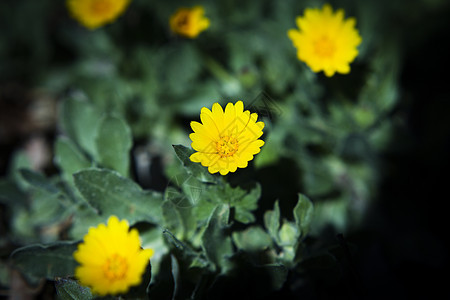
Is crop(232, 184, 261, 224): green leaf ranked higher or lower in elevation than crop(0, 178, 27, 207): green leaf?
lower

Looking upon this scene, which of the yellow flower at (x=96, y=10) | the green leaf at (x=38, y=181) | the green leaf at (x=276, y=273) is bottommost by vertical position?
the green leaf at (x=276, y=273)

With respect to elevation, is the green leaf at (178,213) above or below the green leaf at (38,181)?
below

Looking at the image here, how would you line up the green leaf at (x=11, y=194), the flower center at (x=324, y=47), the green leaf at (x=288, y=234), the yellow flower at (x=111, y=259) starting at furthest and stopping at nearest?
1. the green leaf at (x=11, y=194)
2. the flower center at (x=324, y=47)
3. the green leaf at (x=288, y=234)
4. the yellow flower at (x=111, y=259)

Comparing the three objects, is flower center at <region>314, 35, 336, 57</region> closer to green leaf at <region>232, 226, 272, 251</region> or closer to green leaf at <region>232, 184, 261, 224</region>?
green leaf at <region>232, 184, 261, 224</region>

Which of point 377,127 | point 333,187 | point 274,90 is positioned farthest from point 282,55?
point 333,187

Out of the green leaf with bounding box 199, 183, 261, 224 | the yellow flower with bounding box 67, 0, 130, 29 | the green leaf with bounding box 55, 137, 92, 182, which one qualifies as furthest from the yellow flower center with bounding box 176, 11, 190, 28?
the green leaf with bounding box 199, 183, 261, 224

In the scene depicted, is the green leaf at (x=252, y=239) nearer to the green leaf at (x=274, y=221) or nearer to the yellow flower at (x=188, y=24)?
the green leaf at (x=274, y=221)

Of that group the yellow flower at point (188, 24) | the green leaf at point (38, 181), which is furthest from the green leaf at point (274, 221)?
the yellow flower at point (188, 24)

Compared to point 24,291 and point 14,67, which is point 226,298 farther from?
point 14,67
